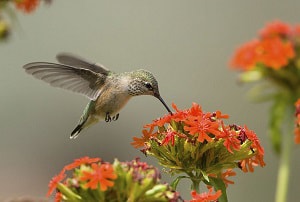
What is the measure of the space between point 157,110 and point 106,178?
15.6 ft

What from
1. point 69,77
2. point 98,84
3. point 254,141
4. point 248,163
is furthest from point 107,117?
point 254,141

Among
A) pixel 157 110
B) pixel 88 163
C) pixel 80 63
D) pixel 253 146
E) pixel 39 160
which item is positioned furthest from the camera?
pixel 39 160

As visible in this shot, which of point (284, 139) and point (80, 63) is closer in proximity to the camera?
point (284, 139)

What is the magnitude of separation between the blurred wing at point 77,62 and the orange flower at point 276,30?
211cm

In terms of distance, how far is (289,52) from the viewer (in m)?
1.45

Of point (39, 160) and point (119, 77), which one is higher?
point (119, 77)

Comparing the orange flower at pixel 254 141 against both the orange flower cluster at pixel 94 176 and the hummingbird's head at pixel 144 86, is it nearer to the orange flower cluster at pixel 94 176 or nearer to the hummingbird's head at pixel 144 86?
the orange flower cluster at pixel 94 176

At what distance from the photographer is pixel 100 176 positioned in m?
1.80

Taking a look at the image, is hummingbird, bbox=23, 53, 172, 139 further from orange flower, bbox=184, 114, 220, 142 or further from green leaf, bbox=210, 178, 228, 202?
orange flower, bbox=184, 114, 220, 142

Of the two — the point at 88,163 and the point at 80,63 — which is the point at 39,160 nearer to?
the point at 80,63

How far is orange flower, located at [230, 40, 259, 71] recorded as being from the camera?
1499 millimetres

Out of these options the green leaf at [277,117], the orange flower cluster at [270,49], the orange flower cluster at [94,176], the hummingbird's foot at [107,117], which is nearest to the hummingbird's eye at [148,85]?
the hummingbird's foot at [107,117]

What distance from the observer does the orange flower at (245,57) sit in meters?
1.50

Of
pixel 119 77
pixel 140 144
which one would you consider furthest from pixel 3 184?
pixel 140 144
